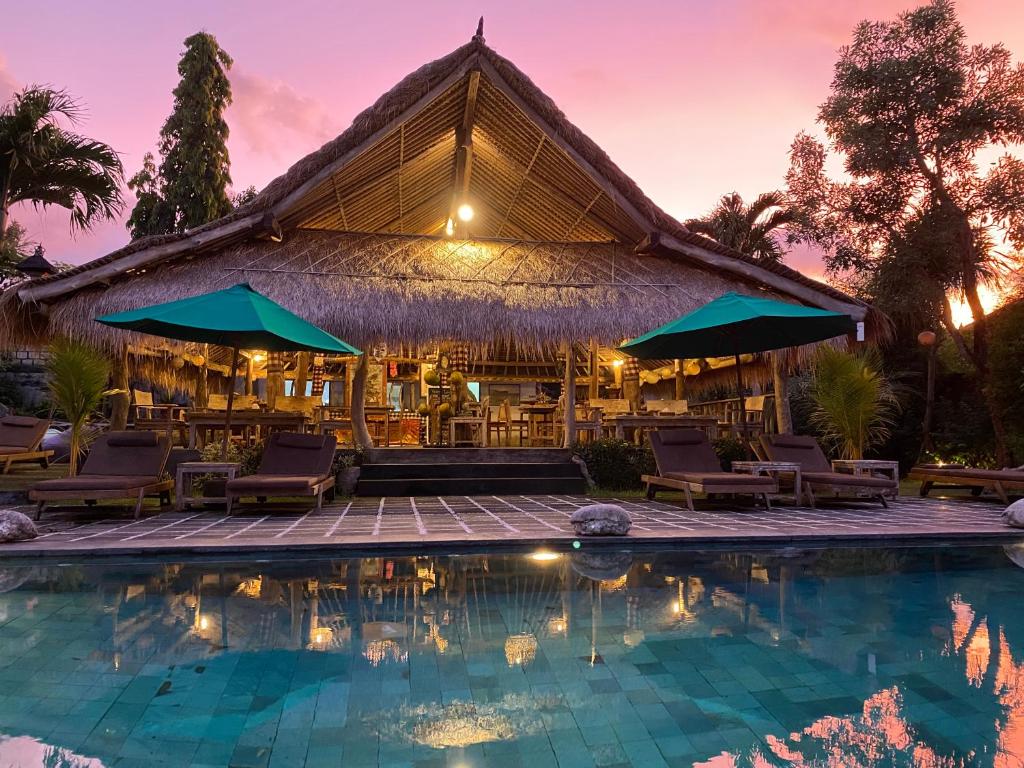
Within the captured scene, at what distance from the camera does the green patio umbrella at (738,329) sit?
7.40 meters

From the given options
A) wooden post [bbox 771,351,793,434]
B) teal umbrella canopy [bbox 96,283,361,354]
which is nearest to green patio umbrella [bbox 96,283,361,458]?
teal umbrella canopy [bbox 96,283,361,354]

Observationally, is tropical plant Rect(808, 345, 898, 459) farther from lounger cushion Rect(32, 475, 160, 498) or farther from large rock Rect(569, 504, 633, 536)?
lounger cushion Rect(32, 475, 160, 498)

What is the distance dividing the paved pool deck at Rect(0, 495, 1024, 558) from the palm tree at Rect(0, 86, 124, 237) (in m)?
8.54

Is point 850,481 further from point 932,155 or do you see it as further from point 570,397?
point 932,155

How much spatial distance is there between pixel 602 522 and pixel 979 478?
6.07m

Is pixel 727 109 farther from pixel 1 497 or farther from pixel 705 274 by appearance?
pixel 1 497

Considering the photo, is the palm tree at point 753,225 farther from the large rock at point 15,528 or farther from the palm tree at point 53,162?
the large rock at point 15,528

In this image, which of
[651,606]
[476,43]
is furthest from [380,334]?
[651,606]

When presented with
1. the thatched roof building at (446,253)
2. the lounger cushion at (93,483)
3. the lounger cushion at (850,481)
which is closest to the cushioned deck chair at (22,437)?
the thatched roof building at (446,253)

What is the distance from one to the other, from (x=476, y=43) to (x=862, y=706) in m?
9.72

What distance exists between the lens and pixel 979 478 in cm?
820

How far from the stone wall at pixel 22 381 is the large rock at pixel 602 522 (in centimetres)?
1895

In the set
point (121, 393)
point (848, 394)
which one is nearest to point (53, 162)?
point (121, 393)

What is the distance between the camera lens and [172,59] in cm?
2045
